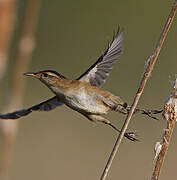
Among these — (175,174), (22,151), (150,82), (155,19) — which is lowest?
(22,151)

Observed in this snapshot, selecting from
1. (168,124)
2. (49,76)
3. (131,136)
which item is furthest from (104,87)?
(168,124)

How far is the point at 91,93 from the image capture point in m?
3.68

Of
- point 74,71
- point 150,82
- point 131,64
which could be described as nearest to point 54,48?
point 74,71

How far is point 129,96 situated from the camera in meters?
8.95

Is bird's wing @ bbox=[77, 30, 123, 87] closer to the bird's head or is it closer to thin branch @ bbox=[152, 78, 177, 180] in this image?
the bird's head

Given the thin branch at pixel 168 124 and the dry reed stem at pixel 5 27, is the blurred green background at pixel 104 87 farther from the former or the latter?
the thin branch at pixel 168 124

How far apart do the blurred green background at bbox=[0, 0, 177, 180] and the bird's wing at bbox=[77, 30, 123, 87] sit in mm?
3576

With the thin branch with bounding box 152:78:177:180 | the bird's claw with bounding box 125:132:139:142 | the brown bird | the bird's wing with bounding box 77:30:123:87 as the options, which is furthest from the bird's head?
the thin branch with bounding box 152:78:177:180

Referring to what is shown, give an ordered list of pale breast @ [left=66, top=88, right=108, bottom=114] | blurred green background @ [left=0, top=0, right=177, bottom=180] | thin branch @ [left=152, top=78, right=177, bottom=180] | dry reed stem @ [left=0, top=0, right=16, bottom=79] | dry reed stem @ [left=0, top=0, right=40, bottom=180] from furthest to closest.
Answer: blurred green background @ [left=0, top=0, right=177, bottom=180] → pale breast @ [left=66, top=88, right=108, bottom=114] → dry reed stem @ [left=0, top=0, right=16, bottom=79] → dry reed stem @ [left=0, top=0, right=40, bottom=180] → thin branch @ [left=152, top=78, right=177, bottom=180]

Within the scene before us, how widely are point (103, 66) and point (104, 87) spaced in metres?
5.43

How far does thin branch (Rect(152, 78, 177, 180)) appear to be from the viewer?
245 cm

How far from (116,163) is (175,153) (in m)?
0.86

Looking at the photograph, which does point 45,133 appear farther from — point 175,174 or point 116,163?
point 175,174

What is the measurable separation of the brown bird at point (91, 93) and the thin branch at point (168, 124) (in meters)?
0.96
